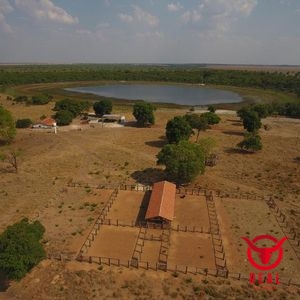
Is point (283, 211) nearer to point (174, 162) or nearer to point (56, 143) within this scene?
point (174, 162)

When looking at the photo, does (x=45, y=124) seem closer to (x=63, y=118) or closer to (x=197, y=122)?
(x=63, y=118)

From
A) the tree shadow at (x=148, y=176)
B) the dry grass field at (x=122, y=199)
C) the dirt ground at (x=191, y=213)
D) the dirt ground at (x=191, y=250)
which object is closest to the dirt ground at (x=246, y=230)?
the dry grass field at (x=122, y=199)

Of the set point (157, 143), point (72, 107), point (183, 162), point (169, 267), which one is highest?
point (183, 162)

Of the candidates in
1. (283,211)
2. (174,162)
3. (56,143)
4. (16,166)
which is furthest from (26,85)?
(283,211)

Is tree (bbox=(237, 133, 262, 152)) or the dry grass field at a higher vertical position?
tree (bbox=(237, 133, 262, 152))

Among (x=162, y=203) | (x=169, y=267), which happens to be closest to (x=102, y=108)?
(x=162, y=203)

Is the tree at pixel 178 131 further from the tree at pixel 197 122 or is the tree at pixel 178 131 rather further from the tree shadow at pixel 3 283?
the tree shadow at pixel 3 283

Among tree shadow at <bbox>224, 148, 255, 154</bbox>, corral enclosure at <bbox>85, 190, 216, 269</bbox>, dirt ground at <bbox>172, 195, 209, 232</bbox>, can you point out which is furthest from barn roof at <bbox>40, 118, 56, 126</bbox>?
dirt ground at <bbox>172, 195, 209, 232</bbox>

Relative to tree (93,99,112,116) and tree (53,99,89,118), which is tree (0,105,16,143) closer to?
tree (53,99,89,118)
